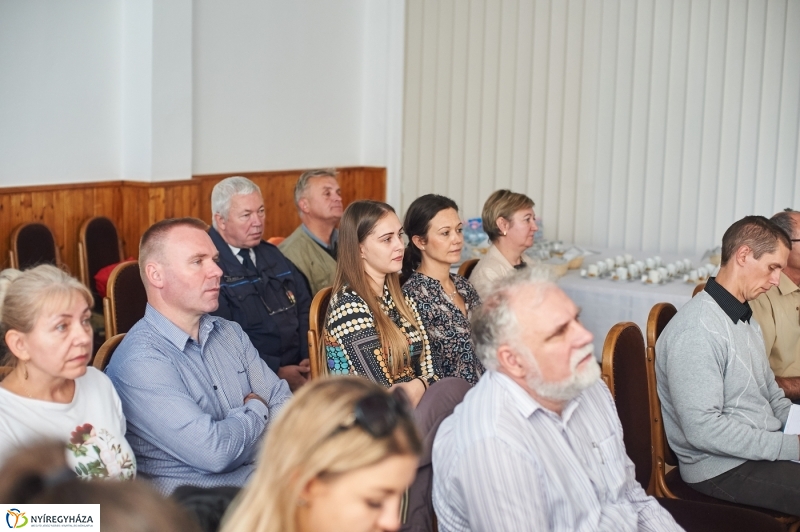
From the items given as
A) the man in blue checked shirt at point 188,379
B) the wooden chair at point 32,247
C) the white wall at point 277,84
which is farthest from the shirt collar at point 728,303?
the white wall at point 277,84

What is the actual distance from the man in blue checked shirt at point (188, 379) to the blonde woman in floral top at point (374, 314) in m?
0.28

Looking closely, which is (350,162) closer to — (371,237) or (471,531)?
(371,237)

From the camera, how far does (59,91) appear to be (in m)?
5.00

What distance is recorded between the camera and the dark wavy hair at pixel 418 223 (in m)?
3.55

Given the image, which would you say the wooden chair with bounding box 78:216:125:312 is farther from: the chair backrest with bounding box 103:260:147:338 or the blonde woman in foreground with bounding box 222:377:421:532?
the blonde woman in foreground with bounding box 222:377:421:532

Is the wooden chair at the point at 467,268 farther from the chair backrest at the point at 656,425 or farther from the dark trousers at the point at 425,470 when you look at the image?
the dark trousers at the point at 425,470

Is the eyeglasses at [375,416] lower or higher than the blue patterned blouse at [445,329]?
higher

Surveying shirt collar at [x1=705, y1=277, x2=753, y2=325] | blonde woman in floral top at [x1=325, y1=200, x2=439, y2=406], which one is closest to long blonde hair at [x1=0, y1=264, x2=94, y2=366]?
blonde woman in floral top at [x1=325, y1=200, x2=439, y2=406]

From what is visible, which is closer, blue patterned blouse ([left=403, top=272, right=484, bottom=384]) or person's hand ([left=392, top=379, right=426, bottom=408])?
person's hand ([left=392, top=379, right=426, bottom=408])

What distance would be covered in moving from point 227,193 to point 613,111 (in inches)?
130

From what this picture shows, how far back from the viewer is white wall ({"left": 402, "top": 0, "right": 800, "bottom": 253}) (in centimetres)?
584

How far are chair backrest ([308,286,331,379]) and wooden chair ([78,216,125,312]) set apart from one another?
2.48 m

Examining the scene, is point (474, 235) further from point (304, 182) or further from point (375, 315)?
point (375, 315)

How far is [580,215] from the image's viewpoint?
255 inches
